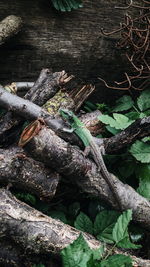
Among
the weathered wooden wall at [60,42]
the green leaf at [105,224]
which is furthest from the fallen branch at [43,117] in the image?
the weathered wooden wall at [60,42]

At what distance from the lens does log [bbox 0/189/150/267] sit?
2252mm

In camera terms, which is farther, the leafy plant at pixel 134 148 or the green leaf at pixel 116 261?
the leafy plant at pixel 134 148

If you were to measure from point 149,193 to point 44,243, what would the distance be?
2.89 ft

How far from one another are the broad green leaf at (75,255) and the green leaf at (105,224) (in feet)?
1.49

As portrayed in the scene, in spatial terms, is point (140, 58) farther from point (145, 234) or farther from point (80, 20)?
point (145, 234)

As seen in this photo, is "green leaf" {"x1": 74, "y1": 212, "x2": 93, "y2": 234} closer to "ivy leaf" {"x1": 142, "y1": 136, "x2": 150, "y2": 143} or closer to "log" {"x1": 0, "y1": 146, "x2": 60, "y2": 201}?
"log" {"x1": 0, "y1": 146, "x2": 60, "y2": 201}

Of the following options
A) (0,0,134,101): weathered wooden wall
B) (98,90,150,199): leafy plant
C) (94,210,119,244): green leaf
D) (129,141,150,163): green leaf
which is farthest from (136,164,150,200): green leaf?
(0,0,134,101): weathered wooden wall

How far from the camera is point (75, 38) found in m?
3.43

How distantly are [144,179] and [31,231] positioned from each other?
0.97m

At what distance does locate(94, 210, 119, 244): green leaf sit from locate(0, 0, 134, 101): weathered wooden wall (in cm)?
146

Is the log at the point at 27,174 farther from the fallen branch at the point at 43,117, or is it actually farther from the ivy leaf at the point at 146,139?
the ivy leaf at the point at 146,139

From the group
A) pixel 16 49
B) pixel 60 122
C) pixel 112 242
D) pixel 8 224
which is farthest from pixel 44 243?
pixel 16 49

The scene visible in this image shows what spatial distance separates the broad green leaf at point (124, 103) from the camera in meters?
3.40

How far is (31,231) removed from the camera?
7.39ft
